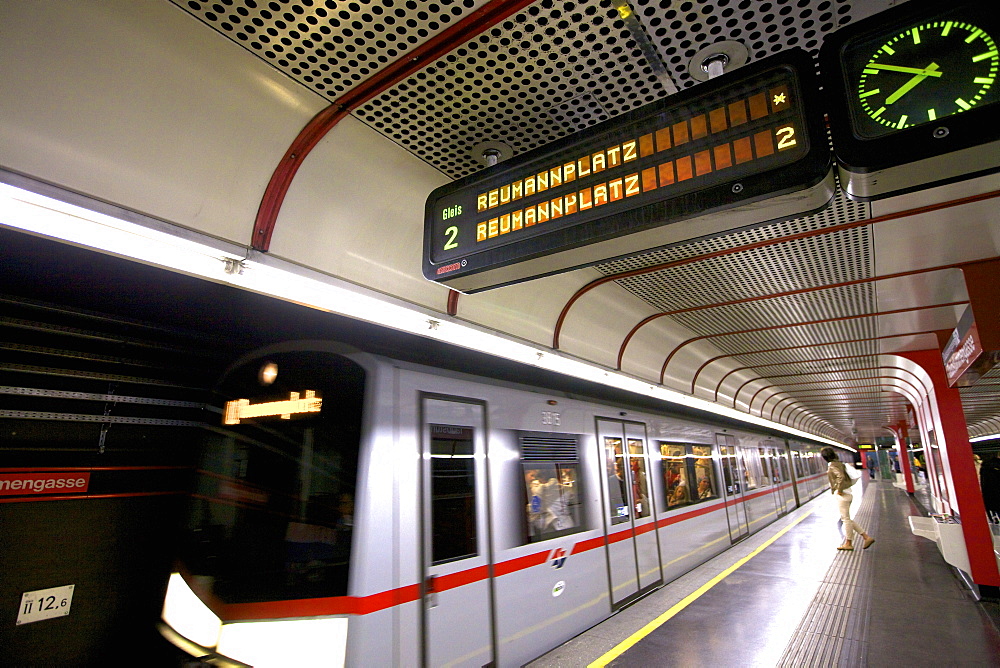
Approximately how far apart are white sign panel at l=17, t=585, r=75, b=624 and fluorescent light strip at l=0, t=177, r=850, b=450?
311cm

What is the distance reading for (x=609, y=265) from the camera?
4609 millimetres

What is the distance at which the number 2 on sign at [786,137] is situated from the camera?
1575mm

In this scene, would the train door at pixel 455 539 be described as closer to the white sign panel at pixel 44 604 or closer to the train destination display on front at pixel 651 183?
the train destination display on front at pixel 651 183

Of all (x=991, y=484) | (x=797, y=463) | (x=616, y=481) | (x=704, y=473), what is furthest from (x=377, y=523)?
(x=797, y=463)

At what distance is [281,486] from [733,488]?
9815 mm

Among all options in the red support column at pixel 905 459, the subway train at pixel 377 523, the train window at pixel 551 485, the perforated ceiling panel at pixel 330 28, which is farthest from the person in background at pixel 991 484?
the red support column at pixel 905 459

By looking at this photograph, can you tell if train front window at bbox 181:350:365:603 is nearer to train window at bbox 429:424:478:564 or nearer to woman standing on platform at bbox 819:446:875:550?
train window at bbox 429:424:478:564

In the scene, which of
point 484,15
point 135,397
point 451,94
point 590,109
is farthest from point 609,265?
point 135,397

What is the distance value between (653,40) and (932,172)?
1.17 meters

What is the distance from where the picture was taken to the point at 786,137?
159 centimetres

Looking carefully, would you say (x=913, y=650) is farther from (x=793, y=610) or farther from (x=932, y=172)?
(x=932, y=172)

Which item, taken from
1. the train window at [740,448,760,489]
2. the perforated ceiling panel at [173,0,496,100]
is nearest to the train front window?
the perforated ceiling panel at [173,0,496,100]

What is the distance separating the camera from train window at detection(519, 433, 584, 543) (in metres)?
4.39

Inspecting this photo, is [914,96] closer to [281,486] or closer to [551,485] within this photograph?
[281,486]
